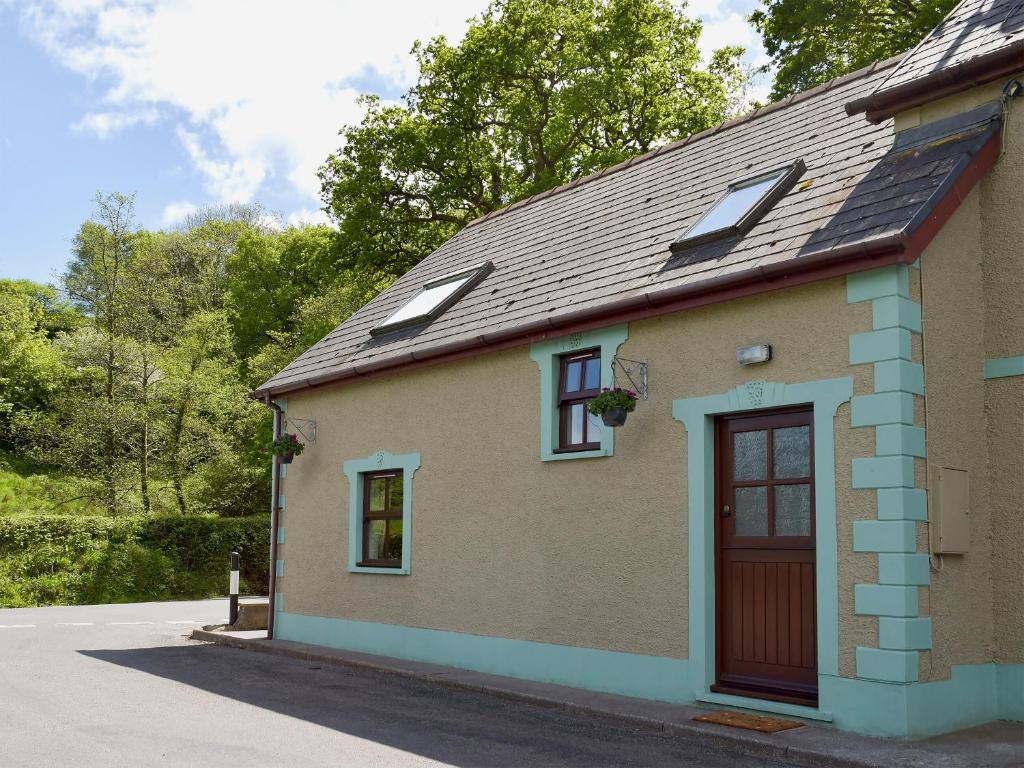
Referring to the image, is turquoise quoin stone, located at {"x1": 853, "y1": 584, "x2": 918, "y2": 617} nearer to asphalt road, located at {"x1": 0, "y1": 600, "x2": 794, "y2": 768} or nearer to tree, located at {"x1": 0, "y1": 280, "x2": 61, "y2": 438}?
asphalt road, located at {"x1": 0, "y1": 600, "x2": 794, "y2": 768}

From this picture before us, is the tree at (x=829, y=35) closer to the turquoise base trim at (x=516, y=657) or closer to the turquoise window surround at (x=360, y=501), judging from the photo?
the turquoise window surround at (x=360, y=501)

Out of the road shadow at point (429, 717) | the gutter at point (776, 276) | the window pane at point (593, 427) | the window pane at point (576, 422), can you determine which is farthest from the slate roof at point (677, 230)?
the road shadow at point (429, 717)

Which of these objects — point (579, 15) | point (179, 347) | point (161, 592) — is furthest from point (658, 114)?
point (161, 592)

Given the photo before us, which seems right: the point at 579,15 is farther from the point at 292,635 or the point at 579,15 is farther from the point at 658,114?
the point at 292,635

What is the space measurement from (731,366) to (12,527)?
1753 centimetres

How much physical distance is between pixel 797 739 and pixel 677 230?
5.46 m

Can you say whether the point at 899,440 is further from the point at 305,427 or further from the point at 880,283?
the point at 305,427

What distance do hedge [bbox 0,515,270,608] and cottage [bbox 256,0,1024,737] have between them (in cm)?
1155

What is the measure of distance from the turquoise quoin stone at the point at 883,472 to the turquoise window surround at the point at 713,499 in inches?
9.2

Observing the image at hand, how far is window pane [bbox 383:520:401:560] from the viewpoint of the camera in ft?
41.5

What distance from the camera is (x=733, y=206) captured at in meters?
10.1

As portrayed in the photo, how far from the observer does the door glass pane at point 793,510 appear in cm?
812

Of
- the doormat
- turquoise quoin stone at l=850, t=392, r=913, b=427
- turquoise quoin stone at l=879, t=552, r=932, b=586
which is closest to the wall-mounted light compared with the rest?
turquoise quoin stone at l=850, t=392, r=913, b=427

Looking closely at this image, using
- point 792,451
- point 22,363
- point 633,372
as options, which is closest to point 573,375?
point 633,372
